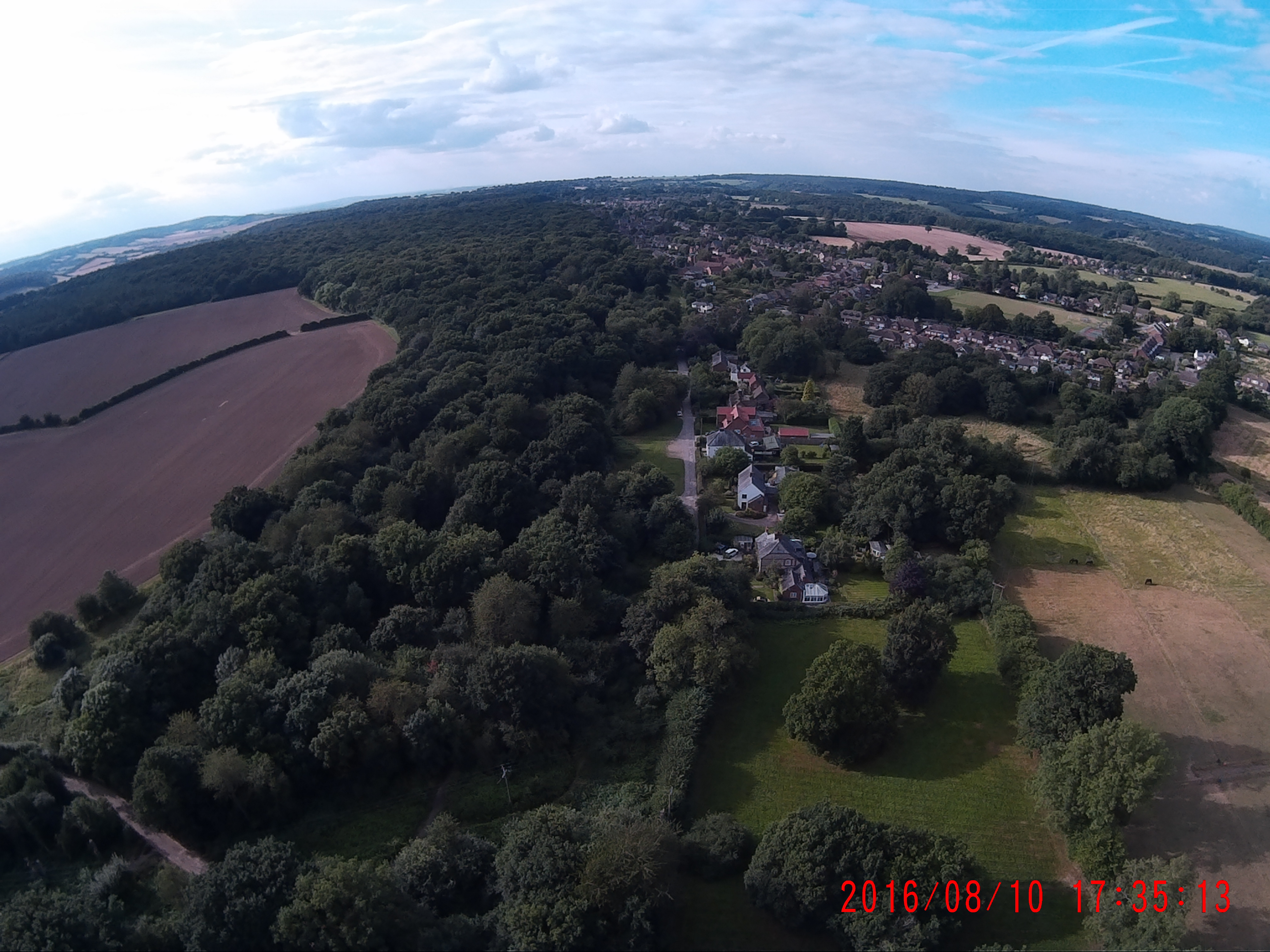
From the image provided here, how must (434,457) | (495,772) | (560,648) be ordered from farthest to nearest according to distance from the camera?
(434,457) → (560,648) → (495,772)

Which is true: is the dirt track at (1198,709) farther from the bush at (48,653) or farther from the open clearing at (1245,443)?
the bush at (48,653)

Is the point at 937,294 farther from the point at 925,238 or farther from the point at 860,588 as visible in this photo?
the point at 860,588

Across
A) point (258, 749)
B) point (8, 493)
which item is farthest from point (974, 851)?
point (8, 493)

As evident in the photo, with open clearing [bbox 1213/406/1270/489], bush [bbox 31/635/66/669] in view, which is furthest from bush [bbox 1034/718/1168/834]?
open clearing [bbox 1213/406/1270/489]

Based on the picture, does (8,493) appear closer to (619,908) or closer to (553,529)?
(553,529)

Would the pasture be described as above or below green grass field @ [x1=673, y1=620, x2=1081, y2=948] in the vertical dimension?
above

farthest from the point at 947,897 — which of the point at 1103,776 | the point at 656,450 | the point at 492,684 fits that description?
the point at 656,450

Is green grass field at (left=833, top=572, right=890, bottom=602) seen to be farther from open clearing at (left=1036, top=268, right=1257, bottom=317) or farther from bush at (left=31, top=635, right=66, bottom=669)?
open clearing at (left=1036, top=268, right=1257, bottom=317)
